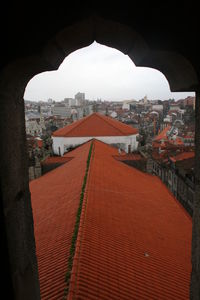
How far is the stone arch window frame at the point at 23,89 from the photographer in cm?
166

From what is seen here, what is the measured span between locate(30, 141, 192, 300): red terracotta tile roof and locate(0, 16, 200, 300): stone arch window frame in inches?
60.3

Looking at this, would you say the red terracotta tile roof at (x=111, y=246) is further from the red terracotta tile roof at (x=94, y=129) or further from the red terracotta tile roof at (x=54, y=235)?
the red terracotta tile roof at (x=94, y=129)

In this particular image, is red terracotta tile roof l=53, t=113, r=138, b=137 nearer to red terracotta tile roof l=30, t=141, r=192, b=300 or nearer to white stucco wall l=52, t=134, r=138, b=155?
white stucco wall l=52, t=134, r=138, b=155

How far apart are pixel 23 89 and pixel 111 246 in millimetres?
3557

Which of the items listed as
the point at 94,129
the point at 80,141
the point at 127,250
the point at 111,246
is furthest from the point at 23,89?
the point at 94,129

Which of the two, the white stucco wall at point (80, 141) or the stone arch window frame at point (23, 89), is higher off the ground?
the stone arch window frame at point (23, 89)

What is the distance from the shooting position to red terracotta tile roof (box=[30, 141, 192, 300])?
352cm

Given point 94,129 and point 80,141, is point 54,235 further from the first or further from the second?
point 94,129

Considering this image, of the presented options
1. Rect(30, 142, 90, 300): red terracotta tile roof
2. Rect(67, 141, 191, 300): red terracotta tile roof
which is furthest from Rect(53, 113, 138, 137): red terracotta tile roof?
Rect(30, 142, 90, 300): red terracotta tile roof

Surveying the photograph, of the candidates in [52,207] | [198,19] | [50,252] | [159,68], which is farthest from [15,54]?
[52,207]

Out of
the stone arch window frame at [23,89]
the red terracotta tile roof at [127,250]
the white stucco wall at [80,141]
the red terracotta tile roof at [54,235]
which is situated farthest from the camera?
the white stucco wall at [80,141]

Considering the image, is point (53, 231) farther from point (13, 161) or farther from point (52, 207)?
point (13, 161)

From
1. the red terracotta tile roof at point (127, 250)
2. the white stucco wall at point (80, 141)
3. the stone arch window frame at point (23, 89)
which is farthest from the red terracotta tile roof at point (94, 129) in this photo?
the stone arch window frame at point (23, 89)

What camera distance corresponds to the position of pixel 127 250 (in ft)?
15.1
